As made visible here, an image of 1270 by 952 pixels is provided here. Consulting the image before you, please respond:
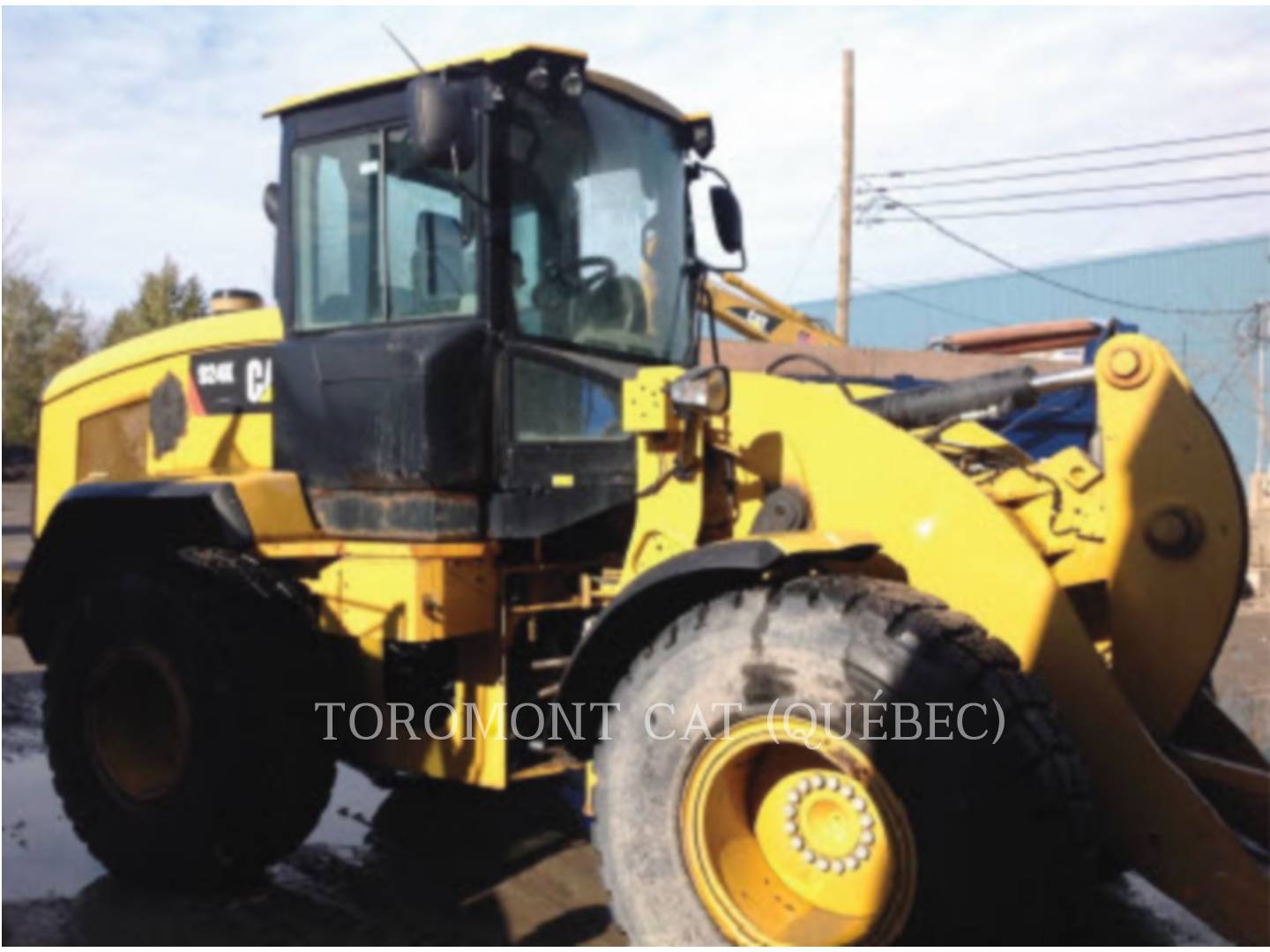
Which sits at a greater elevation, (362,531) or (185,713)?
(362,531)

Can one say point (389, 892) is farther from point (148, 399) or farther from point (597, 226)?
point (597, 226)

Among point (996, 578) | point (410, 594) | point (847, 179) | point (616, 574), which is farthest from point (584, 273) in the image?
point (847, 179)

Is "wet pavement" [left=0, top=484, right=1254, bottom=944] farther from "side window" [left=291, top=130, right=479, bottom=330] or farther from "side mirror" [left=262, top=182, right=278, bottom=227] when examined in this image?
"side mirror" [left=262, top=182, right=278, bottom=227]

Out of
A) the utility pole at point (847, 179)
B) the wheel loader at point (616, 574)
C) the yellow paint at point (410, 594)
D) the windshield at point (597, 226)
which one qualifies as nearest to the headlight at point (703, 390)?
the wheel loader at point (616, 574)

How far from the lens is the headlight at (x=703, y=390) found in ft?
12.1

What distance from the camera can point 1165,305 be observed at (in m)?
27.9

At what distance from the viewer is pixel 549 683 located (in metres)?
4.28

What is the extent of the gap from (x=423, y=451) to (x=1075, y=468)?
216cm

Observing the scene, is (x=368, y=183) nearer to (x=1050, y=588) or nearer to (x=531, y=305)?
(x=531, y=305)

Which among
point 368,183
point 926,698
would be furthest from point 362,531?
point 926,698

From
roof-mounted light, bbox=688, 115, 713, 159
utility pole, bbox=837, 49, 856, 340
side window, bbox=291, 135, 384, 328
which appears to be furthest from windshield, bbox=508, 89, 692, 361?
utility pole, bbox=837, 49, 856, 340

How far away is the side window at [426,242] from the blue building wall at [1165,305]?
57.3ft

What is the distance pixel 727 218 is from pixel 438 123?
1621mm

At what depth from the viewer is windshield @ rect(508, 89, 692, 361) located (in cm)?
418
